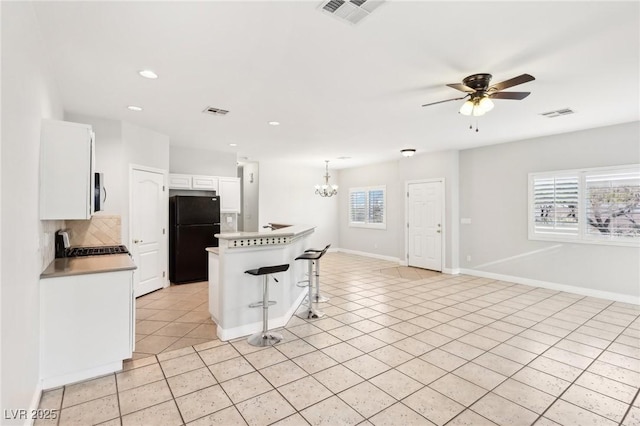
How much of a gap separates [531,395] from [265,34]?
3.41 metres

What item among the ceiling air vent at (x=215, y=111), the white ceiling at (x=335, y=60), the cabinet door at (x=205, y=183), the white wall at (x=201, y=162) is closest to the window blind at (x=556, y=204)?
the white ceiling at (x=335, y=60)

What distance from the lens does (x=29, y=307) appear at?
2090mm

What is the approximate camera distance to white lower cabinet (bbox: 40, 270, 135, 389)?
8.06 feet

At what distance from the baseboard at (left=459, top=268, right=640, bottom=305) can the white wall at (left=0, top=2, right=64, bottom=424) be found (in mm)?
6840

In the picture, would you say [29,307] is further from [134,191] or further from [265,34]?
[134,191]

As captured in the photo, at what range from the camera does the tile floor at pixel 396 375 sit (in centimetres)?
220

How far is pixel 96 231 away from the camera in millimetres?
4383

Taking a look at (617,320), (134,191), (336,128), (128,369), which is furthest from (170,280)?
(617,320)

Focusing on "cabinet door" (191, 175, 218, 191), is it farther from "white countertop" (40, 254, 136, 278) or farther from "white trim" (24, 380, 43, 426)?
"white trim" (24, 380, 43, 426)

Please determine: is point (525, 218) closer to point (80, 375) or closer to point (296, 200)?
point (296, 200)

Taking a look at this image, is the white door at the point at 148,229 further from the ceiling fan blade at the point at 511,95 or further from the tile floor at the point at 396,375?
the ceiling fan blade at the point at 511,95

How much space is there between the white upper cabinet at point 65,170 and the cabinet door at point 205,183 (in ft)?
11.6

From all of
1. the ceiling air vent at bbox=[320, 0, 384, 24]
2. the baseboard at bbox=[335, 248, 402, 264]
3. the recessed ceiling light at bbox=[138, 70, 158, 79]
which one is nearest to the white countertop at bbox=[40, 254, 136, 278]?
the recessed ceiling light at bbox=[138, 70, 158, 79]

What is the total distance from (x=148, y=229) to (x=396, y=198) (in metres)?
5.82
